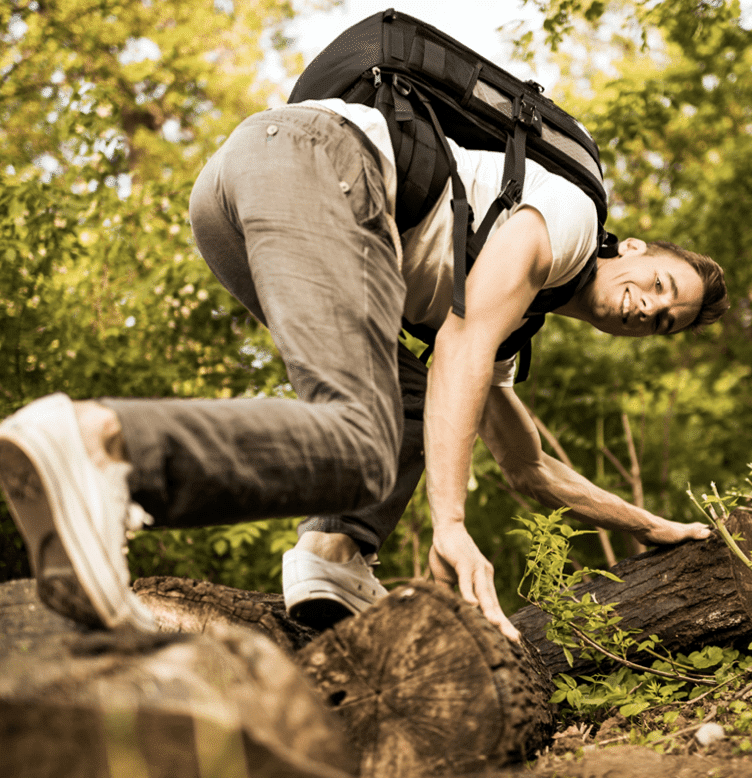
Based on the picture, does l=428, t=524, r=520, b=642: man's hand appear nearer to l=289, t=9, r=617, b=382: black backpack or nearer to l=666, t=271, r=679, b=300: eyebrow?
l=289, t=9, r=617, b=382: black backpack

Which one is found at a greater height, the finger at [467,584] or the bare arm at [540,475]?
the finger at [467,584]

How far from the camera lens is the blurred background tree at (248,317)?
13.3 feet

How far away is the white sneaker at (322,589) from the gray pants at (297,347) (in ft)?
0.54

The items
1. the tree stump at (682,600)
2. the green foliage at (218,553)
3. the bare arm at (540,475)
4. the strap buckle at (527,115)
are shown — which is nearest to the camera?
the strap buckle at (527,115)

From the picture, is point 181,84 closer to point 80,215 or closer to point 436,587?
point 80,215

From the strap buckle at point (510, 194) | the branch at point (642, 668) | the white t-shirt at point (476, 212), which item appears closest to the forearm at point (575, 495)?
the branch at point (642, 668)

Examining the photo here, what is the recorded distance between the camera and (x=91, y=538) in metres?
1.20

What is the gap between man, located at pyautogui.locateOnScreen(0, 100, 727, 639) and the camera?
4.04 ft

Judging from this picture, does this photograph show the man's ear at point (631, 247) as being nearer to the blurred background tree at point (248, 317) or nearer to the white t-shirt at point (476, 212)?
the white t-shirt at point (476, 212)

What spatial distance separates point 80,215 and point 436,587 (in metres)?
3.49

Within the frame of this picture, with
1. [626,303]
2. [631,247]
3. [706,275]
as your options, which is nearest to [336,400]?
[626,303]

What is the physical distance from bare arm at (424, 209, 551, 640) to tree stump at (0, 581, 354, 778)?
0.98m

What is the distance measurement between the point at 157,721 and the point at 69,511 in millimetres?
361

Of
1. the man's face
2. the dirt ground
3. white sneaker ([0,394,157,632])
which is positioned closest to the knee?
white sneaker ([0,394,157,632])
